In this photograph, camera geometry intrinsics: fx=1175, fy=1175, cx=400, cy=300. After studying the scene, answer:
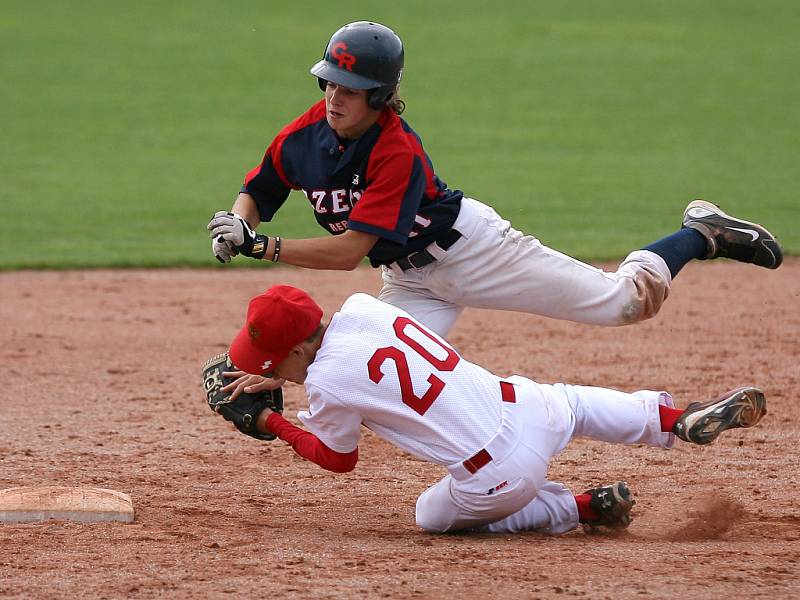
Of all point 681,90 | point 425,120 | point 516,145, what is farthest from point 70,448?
point 681,90

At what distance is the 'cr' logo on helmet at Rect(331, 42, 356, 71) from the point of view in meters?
4.47

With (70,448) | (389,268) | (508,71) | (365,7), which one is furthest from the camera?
(365,7)

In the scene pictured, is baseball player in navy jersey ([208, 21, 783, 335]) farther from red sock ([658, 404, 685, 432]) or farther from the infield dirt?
the infield dirt

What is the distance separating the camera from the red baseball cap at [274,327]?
388cm

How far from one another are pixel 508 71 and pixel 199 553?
59.6ft

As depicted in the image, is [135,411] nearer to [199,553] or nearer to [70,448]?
[70,448]

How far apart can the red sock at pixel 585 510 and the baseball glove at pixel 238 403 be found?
1154 millimetres

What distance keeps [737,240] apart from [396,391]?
1966mm

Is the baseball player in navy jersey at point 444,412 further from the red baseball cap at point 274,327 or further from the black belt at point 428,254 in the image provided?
the black belt at point 428,254

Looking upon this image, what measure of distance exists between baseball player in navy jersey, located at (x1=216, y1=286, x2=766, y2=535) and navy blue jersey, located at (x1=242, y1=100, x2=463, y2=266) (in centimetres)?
45

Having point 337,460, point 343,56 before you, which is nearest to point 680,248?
point 343,56

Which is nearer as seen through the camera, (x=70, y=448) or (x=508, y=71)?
(x=70, y=448)

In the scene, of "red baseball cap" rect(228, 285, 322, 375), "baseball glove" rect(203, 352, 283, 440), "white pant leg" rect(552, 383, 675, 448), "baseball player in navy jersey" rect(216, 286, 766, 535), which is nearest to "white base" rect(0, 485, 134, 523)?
"baseball glove" rect(203, 352, 283, 440)

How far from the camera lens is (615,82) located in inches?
798
